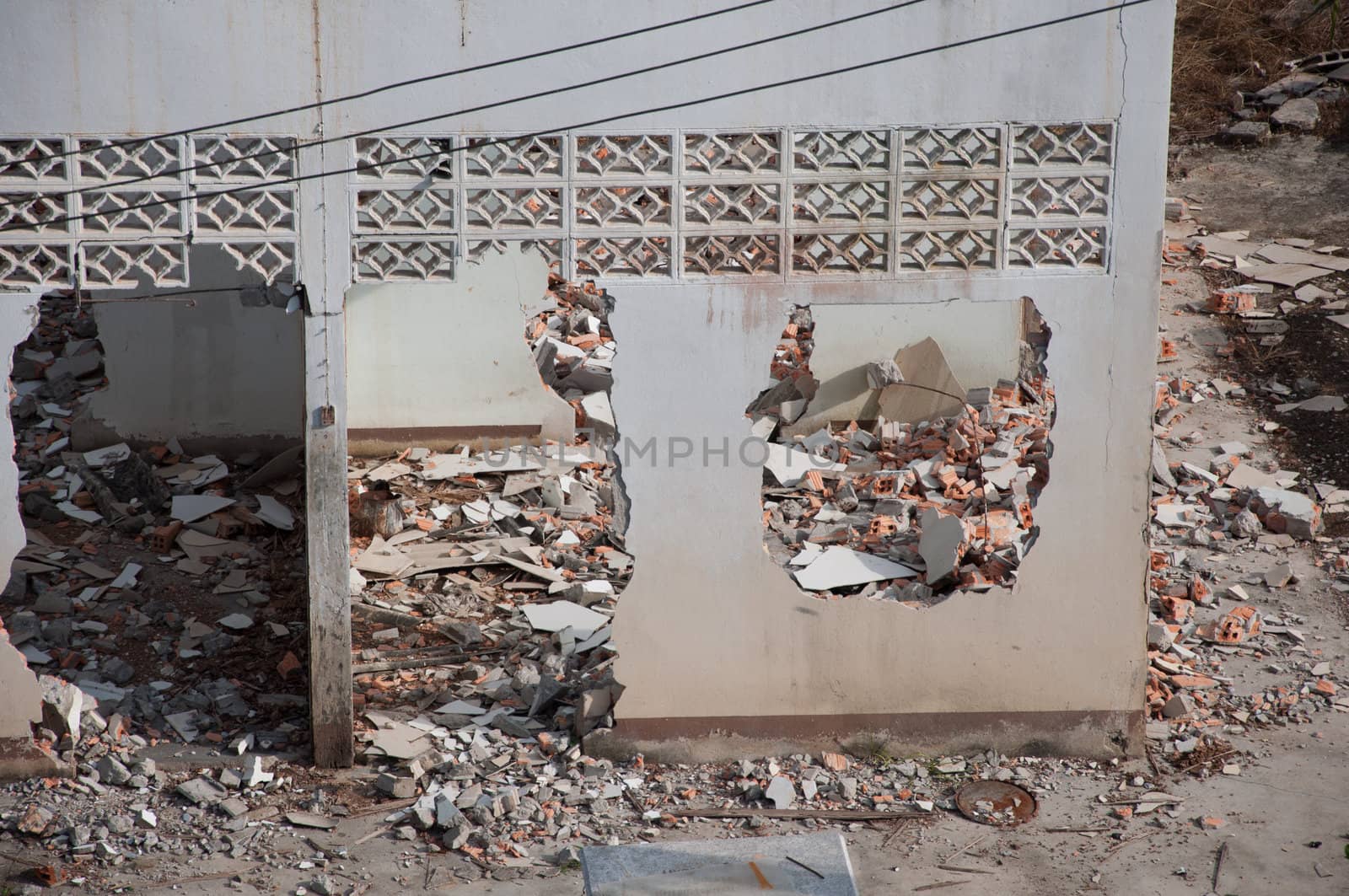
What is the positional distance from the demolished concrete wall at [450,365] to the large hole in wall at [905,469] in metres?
1.98

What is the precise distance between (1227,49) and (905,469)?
28.3ft

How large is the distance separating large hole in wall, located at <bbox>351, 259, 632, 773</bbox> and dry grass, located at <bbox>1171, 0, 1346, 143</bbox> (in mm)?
7656

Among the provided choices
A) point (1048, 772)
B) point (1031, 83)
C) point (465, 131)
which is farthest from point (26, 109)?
point (1048, 772)

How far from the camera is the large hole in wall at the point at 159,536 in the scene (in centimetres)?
716

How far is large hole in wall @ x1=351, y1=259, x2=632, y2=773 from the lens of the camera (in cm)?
710

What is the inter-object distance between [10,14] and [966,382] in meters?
7.56

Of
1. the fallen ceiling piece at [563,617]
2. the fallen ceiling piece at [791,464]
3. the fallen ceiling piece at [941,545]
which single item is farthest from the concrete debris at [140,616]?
the fallen ceiling piece at [941,545]

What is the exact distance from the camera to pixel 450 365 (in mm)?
10977

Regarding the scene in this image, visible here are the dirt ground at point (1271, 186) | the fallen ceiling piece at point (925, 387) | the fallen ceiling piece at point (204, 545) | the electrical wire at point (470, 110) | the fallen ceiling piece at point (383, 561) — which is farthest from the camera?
the dirt ground at point (1271, 186)

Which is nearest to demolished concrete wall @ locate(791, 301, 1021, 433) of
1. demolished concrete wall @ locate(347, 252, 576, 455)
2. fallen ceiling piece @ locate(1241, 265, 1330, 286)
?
demolished concrete wall @ locate(347, 252, 576, 455)

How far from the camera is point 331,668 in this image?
21.2 feet

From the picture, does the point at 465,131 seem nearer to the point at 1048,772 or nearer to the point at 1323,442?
the point at 1048,772

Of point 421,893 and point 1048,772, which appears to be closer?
point 421,893

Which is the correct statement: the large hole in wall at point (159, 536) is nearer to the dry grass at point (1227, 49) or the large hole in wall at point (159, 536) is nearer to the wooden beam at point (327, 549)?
the wooden beam at point (327, 549)
